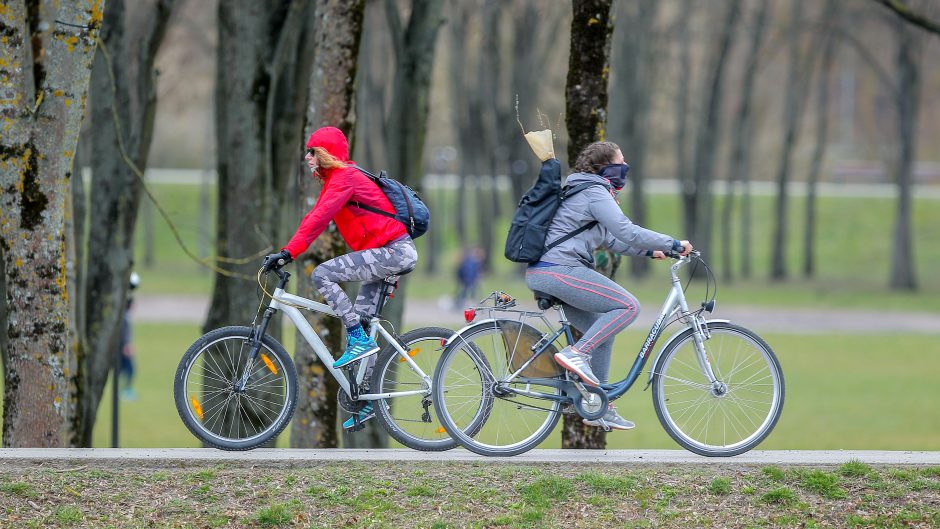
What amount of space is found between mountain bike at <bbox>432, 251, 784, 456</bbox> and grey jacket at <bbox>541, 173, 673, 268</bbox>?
0.25m

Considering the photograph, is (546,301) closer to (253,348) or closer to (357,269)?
(357,269)

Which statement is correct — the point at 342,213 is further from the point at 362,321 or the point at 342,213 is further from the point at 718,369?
the point at 718,369

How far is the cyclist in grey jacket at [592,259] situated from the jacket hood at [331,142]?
119cm

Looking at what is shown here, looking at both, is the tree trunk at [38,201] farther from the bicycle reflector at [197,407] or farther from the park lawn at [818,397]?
the park lawn at [818,397]

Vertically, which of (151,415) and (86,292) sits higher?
(86,292)

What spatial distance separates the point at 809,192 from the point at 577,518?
118ft

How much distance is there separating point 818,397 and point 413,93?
917 centimetres

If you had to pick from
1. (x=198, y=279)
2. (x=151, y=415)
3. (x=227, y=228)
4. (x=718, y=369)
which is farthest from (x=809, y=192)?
(x=718, y=369)

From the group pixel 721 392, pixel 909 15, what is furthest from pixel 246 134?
pixel 909 15

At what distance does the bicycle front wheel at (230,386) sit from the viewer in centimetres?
732

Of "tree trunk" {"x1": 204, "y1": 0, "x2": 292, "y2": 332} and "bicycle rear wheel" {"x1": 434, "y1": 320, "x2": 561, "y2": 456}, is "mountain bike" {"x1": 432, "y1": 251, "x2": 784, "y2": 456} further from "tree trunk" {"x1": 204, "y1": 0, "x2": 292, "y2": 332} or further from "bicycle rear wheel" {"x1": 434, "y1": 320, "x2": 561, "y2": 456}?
"tree trunk" {"x1": 204, "y1": 0, "x2": 292, "y2": 332}

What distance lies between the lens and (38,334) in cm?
775

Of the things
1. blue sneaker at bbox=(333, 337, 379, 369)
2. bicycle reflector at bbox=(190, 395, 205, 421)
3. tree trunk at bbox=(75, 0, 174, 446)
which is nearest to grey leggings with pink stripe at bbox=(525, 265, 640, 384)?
blue sneaker at bbox=(333, 337, 379, 369)

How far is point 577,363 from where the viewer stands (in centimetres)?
726
